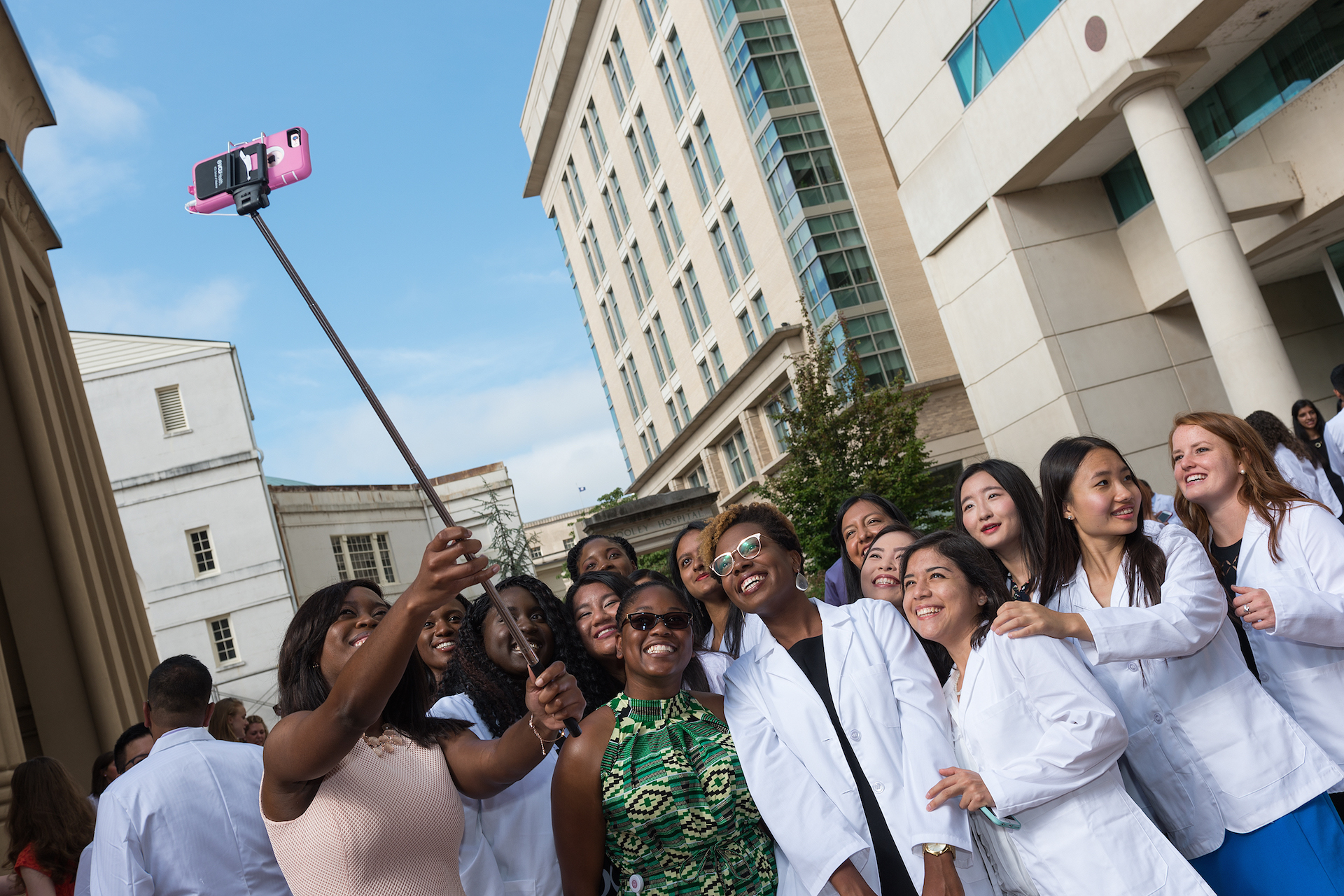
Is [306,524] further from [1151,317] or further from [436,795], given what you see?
[436,795]

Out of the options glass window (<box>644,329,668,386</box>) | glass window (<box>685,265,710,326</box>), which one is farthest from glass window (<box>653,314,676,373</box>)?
glass window (<box>685,265,710,326</box>)

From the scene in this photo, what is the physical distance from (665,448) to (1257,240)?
28371 millimetres

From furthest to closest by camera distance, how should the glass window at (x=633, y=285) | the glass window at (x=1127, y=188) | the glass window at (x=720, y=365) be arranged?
the glass window at (x=633, y=285) < the glass window at (x=720, y=365) < the glass window at (x=1127, y=188)

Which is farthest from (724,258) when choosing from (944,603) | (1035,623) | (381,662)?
(381,662)

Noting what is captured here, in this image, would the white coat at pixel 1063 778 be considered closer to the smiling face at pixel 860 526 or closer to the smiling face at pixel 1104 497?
the smiling face at pixel 1104 497

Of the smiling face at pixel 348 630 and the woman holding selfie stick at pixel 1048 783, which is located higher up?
the smiling face at pixel 348 630

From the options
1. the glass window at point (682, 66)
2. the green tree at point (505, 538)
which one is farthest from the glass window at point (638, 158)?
the green tree at point (505, 538)

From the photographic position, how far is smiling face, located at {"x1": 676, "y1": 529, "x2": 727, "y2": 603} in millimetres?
5363

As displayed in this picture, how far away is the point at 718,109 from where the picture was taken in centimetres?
3275

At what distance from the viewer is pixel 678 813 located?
3.27 m

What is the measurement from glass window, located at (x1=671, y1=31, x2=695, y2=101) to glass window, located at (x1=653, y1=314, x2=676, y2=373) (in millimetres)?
9844

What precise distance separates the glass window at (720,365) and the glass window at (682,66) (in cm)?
923

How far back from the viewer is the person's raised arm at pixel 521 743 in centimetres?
276

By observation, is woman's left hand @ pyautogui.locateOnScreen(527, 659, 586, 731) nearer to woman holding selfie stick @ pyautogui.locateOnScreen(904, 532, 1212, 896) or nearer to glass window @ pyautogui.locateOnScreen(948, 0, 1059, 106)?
woman holding selfie stick @ pyautogui.locateOnScreen(904, 532, 1212, 896)
